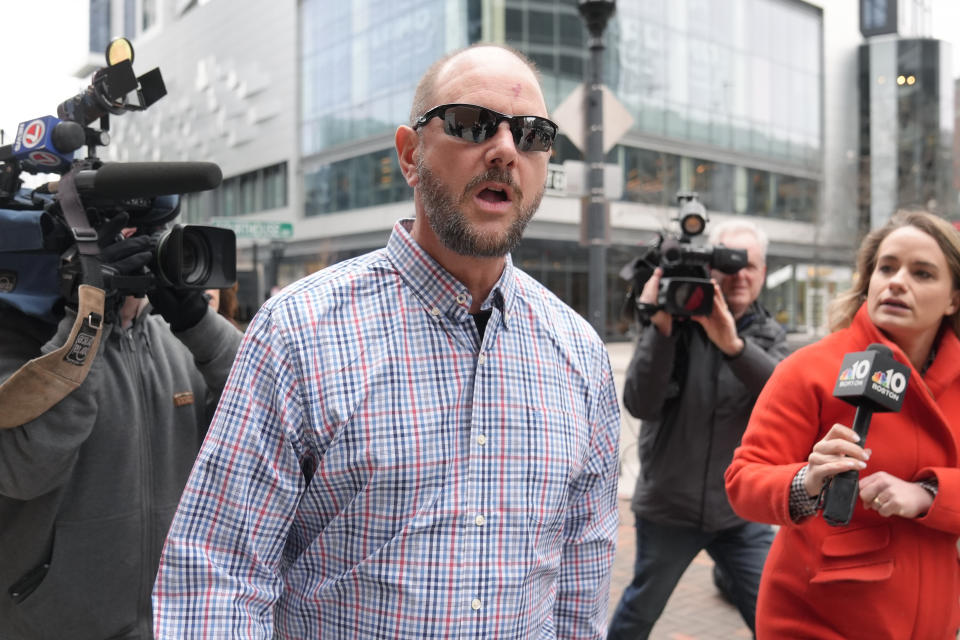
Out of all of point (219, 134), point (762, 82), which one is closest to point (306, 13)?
point (219, 134)

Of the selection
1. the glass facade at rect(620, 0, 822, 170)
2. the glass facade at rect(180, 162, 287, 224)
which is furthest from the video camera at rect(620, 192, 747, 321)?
the glass facade at rect(180, 162, 287, 224)

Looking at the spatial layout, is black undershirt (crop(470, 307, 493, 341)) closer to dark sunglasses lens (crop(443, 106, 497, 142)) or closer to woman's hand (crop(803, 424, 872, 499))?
dark sunglasses lens (crop(443, 106, 497, 142))

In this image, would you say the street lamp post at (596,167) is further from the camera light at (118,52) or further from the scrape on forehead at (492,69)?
the scrape on forehead at (492,69)

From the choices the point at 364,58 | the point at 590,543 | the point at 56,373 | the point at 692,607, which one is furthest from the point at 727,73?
the point at 56,373

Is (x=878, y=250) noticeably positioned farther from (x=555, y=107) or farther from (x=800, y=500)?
(x=555, y=107)

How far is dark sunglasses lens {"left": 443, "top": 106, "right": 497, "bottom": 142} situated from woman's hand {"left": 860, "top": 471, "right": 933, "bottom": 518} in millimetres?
1437

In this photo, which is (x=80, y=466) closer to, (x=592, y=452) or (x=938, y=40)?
(x=592, y=452)

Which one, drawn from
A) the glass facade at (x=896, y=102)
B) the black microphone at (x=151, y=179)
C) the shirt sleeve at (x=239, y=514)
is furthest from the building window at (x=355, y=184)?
the shirt sleeve at (x=239, y=514)

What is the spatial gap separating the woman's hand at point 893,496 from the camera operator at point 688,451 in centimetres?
108

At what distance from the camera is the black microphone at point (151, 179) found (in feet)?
6.73

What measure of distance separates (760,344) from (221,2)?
4606cm

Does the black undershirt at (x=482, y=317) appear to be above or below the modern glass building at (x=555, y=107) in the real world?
below

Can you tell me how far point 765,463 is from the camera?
247cm

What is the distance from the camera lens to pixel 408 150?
1803mm
